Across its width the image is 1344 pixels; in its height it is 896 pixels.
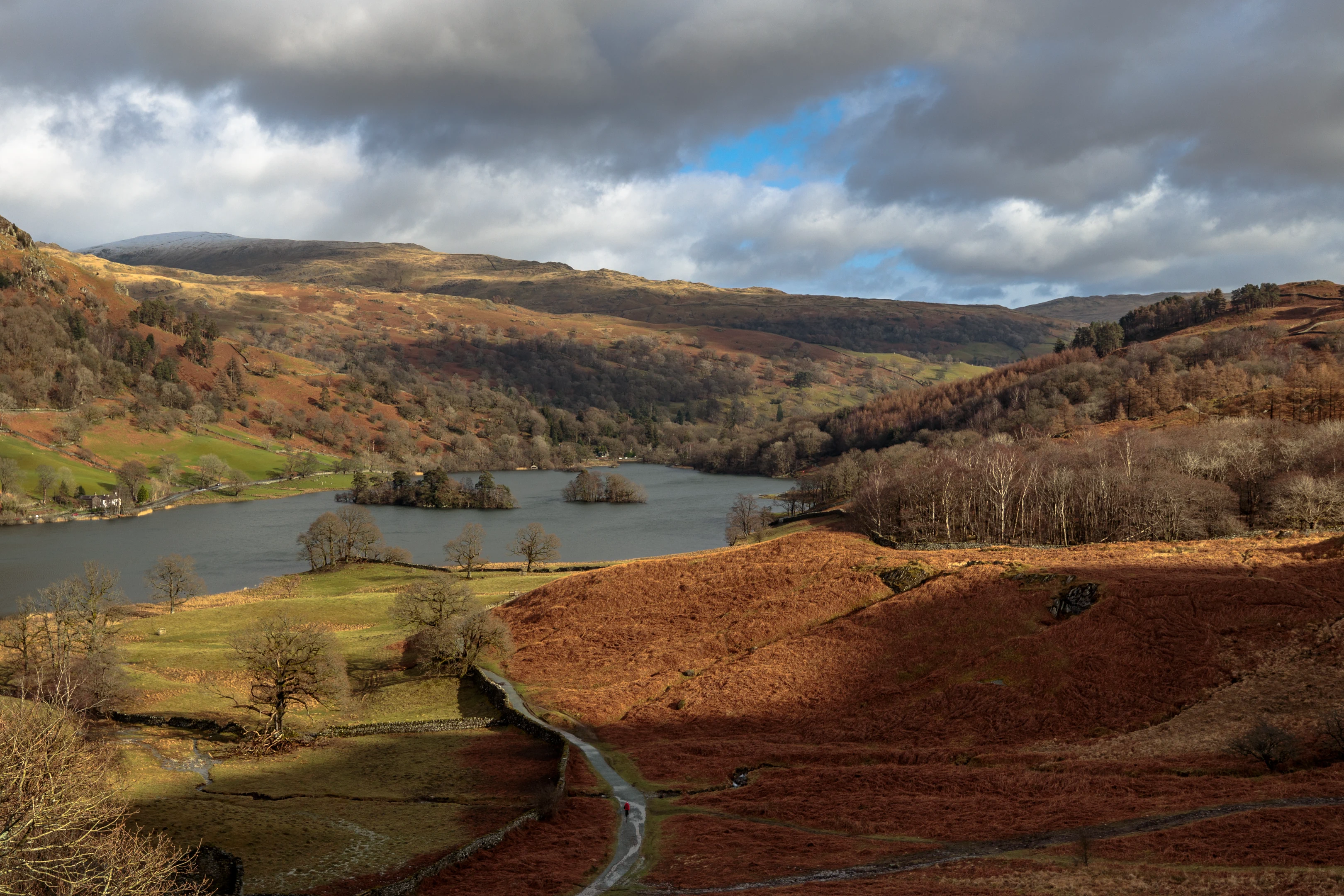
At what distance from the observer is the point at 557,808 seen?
3872 cm

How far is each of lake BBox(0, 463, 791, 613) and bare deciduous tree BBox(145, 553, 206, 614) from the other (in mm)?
15966

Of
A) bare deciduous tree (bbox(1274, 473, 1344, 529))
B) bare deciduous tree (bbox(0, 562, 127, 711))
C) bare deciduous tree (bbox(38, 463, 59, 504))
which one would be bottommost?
bare deciduous tree (bbox(0, 562, 127, 711))

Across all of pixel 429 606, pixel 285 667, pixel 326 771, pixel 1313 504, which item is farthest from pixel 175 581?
pixel 1313 504

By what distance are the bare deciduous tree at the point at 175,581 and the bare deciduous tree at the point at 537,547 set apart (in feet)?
124

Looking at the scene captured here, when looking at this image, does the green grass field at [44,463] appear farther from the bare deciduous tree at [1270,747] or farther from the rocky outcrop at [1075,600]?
the bare deciduous tree at [1270,747]

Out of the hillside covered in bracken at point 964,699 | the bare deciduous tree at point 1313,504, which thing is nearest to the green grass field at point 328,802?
the hillside covered in bracken at point 964,699

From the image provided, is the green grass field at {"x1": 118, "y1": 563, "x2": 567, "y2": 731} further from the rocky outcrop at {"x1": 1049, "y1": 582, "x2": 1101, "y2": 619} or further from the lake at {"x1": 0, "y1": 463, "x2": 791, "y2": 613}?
the rocky outcrop at {"x1": 1049, "y1": 582, "x2": 1101, "y2": 619}

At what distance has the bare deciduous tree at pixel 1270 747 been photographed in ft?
112

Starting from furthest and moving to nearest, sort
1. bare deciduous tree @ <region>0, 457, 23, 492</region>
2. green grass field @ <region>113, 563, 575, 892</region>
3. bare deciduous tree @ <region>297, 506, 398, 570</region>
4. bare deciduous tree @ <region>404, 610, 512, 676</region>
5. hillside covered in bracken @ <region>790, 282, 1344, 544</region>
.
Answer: bare deciduous tree @ <region>0, 457, 23, 492</region>, bare deciduous tree @ <region>297, 506, 398, 570</region>, hillside covered in bracken @ <region>790, 282, 1344, 544</region>, bare deciduous tree @ <region>404, 610, 512, 676</region>, green grass field @ <region>113, 563, 575, 892</region>

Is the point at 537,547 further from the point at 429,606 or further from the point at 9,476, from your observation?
the point at 9,476

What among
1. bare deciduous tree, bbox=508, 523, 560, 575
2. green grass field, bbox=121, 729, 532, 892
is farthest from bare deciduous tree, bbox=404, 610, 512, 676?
bare deciduous tree, bbox=508, 523, 560, 575

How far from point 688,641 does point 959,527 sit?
50854 millimetres

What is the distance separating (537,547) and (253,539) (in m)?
71.2

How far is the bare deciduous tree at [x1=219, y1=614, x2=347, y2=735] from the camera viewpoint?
53750 mm
